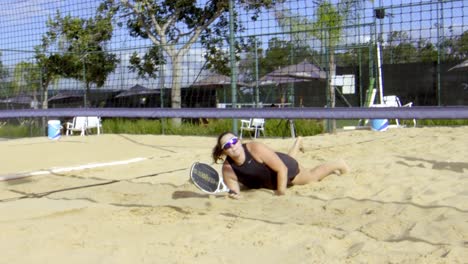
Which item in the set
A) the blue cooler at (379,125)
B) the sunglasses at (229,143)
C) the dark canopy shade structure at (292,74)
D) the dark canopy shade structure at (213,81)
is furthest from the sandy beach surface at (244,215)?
the blue cooler at (379,125)

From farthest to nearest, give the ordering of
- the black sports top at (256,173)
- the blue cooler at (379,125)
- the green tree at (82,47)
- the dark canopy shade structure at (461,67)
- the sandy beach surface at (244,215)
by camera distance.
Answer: the green tree at (82,47), the dark canopy shade structure at (461,67), the blue cooler at (379,125), the black sports top at (256,173), the sandy beach surface at (244,215)

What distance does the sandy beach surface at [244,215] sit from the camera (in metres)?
3.04

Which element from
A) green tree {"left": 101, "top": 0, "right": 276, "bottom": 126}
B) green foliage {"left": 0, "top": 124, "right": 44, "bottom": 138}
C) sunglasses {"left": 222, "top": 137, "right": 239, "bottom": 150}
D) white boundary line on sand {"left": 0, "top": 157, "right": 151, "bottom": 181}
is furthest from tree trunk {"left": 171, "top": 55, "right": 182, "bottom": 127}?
sunglasses {"left": 222, "top": 137, "right": 239, "bottom": 150}

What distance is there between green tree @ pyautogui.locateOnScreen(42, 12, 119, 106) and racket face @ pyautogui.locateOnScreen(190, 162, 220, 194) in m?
7.43

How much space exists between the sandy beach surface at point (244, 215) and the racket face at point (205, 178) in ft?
0.28

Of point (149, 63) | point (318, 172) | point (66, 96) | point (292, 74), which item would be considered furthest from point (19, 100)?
point (318, 172)

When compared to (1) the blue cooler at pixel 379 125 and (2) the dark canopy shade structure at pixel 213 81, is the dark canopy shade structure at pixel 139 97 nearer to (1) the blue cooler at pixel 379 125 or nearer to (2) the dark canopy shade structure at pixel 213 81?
(2) the dark canopy shade structure at pixel 213 81

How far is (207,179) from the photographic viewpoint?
475cm

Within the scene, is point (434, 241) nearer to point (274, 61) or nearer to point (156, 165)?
point (156, 165)

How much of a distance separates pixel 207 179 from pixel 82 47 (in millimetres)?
8887

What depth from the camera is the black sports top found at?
476 cm

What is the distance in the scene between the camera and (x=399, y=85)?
12.6 meters

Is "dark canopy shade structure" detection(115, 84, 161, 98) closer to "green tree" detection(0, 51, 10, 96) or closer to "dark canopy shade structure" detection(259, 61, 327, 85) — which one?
"dark canopy shade structure" detection(259, 61, 327, 85)

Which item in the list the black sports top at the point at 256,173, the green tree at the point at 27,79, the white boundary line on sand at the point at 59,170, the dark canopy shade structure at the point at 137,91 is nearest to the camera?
the black sports top at the point at 256,173
